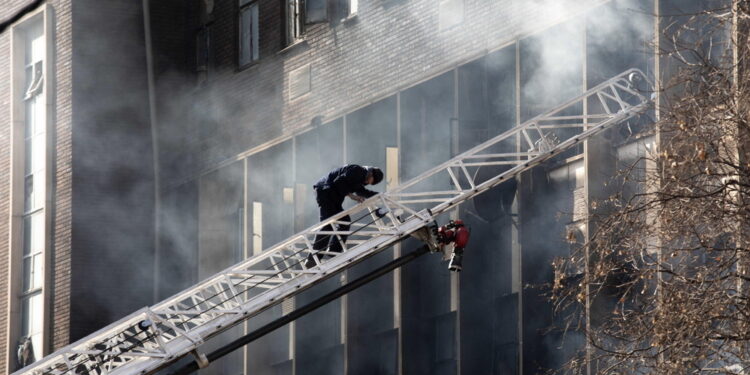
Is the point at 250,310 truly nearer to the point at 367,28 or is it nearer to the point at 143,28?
the point at 367,28

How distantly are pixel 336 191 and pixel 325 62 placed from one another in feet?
22.0

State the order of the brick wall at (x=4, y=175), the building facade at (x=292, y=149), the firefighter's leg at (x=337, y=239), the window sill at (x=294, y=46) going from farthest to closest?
the brick wall at (x=4, y=175)
the window sill at (x=294, y=46)
the building facade at (x=292, y=149)
the firefighter's leg at (x=337, y=239)

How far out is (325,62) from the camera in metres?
23.1

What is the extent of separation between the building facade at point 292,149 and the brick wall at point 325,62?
4 centimetres

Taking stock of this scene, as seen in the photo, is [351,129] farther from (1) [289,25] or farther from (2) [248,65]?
(2) [248,65]

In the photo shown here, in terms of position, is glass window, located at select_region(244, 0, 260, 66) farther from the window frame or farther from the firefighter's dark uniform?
the firefighter's dark uniform

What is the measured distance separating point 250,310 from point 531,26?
5.13 metres

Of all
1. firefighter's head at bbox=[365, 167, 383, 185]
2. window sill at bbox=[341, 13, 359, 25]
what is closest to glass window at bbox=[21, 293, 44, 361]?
window sill at bbox=[341, 13, 359, 25]

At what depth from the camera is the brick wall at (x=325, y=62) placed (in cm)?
1981

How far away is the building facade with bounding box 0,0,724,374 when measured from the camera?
18469 millimetres

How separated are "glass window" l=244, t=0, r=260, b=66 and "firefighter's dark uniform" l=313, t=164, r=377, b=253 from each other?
8556mm

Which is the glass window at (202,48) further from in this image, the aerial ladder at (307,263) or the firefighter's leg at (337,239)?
the firefighter's leg at (337,239)

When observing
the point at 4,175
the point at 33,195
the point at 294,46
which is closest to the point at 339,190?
the point at 294,46

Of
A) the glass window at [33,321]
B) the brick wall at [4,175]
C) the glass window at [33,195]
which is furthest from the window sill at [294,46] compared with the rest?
the brick wall at [4,175]
